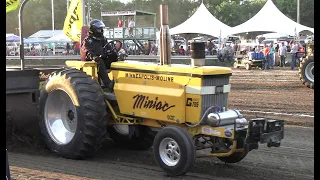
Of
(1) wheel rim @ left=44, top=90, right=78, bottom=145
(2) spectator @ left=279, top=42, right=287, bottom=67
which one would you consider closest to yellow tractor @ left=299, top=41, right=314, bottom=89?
(2) spectator @ left=279, top=42, right=287, bottom=67

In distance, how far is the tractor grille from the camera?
19.1ft

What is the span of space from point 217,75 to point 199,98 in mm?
398

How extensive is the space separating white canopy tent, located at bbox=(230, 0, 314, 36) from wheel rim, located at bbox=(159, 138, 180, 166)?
2543 cm

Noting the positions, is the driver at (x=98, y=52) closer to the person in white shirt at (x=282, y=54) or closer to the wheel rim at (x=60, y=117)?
the wheel rim at (x=60, y=117)

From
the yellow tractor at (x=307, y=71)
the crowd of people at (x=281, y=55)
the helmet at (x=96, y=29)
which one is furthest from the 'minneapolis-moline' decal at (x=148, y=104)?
the crowd of people at (x=281, y=55)

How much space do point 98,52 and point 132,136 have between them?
1371 mm

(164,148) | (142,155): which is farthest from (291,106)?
(164,148)

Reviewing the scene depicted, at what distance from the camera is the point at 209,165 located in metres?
6.34

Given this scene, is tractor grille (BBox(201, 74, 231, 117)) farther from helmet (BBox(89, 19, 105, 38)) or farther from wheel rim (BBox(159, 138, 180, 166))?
helmet (BBox(89, 19, 105, 38))

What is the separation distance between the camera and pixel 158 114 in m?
6.12

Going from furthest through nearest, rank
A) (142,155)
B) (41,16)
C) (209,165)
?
(41,16) → (142,155) → (209,165)

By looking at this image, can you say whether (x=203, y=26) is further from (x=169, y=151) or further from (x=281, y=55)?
(x=169, y=151)
